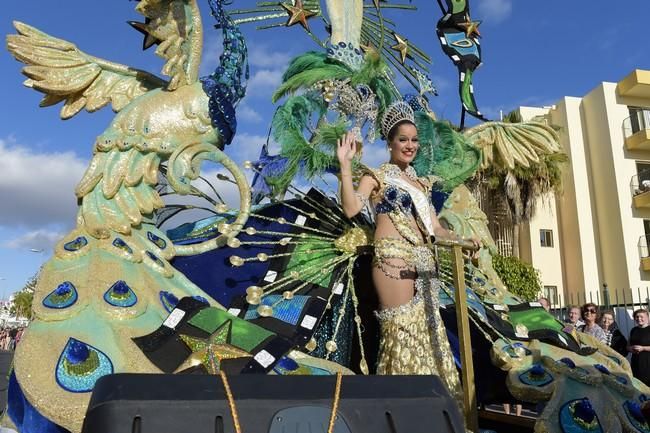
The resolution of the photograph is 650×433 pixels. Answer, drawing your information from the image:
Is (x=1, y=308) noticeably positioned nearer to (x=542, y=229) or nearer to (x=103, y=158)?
(x=542, y=229)

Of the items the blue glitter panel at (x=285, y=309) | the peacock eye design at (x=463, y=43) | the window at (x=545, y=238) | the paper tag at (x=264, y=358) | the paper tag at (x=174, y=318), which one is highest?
the window at (x=545, y=238)

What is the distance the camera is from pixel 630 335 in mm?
5109

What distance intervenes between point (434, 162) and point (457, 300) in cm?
128

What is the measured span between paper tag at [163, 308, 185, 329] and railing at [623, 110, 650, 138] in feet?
60.8

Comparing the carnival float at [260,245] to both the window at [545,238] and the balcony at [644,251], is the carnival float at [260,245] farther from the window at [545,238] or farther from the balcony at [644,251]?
the window at [545,238]

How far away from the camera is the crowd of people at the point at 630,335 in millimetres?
4793

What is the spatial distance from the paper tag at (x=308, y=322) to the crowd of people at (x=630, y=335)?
2475mm

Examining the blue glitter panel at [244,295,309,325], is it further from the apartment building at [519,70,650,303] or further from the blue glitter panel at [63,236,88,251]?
the apartment building at [519,70,650,303]

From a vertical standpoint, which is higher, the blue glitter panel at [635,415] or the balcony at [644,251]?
the balcony at [644,251]

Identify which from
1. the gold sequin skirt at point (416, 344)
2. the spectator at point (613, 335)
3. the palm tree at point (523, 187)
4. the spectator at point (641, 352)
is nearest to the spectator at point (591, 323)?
the spectator at point (613, 335)

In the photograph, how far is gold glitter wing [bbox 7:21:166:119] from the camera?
3199 millimetres

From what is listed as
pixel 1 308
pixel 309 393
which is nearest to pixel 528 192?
pixel 309 393

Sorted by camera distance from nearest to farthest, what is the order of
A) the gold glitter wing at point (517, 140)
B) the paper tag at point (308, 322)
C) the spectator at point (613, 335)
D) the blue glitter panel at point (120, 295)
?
the blue glitter panel at point (120, 295), the paper tag at point (308, 322), the gold glitter wing at point (517, 140), the spectator at point (613, 335)

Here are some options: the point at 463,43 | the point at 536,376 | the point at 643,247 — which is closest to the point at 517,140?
the point at 463,43
